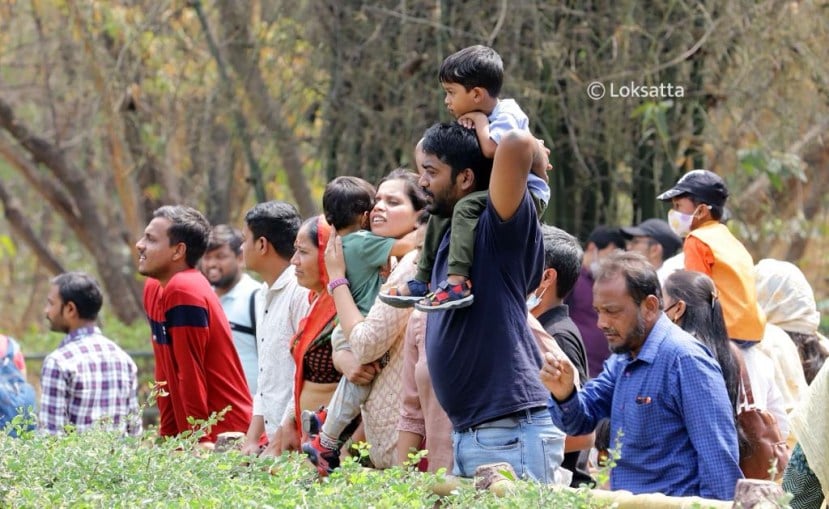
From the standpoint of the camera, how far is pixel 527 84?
8453 mm

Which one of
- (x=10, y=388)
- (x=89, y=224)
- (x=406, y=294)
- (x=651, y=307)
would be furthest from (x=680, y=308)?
(x=89, y=224)

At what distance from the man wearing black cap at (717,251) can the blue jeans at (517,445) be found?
176 centimetres

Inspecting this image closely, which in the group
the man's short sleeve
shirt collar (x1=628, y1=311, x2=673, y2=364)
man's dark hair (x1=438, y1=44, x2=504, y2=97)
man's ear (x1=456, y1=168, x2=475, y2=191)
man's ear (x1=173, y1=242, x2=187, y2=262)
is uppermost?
man's dark hair (x1=438, y1=44, x2=504, y2=97)

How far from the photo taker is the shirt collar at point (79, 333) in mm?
6254

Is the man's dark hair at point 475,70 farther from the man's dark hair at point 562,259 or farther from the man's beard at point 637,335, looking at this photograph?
the man's dark hair at point 562,259

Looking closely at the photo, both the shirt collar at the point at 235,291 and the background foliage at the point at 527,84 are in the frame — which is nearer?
the shirt collar at the point at 235,291

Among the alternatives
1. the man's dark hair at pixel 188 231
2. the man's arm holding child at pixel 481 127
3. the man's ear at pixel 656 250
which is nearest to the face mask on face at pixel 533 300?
the man's arm holding child at pixel 481 127

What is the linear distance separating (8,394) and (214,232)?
1.65 metres

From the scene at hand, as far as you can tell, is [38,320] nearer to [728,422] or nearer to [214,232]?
[214,232]

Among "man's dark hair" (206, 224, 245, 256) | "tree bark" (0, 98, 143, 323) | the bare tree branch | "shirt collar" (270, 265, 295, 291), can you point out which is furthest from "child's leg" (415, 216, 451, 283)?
the bare tree branch

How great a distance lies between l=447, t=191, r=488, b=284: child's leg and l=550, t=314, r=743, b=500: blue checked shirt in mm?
587

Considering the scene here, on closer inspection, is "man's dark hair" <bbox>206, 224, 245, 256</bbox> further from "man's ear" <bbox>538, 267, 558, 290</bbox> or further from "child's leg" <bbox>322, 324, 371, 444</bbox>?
"man's ear" <bbox>538, 267, 558, 290</bbox>

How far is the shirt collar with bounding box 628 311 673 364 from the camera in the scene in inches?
159

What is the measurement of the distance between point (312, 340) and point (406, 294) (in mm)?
1060
